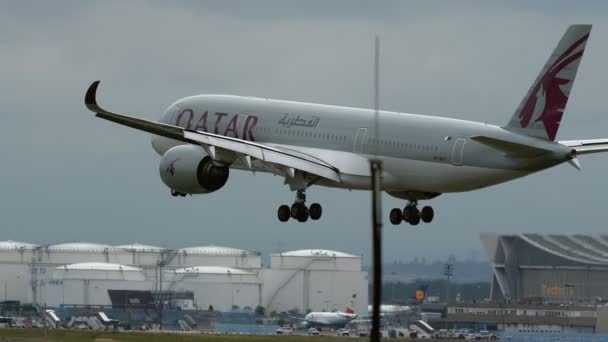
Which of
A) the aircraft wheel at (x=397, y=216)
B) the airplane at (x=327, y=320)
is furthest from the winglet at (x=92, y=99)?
the airplane at (x=327, y=320)

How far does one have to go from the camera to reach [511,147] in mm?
69625

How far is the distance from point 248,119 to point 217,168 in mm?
4365

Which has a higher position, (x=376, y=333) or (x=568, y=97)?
(x=568, y=97)

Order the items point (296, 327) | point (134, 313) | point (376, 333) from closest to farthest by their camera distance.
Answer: point (376, 333) < point (296, 327) < point (134, 313)

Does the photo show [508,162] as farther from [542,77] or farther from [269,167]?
[269,167]

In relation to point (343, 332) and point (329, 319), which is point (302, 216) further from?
point (329, 319)

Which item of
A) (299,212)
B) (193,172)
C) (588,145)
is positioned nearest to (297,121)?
(193,172)

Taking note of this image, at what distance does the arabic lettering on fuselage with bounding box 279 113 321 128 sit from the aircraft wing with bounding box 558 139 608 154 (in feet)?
41.8

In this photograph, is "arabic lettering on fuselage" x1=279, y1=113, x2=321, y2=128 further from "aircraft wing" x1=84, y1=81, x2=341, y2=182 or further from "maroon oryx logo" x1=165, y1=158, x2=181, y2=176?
"maroon oryx logo" x1=165, y1=158, x2=181, y2=176

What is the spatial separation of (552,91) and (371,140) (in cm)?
939

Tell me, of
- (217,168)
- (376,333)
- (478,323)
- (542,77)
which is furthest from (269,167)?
(478,323)

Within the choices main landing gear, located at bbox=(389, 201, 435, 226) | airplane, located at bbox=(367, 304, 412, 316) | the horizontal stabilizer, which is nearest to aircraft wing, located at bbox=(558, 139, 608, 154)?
the horizontal stabilizer

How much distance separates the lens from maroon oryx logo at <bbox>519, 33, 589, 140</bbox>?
236ft

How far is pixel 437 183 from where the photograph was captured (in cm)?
7375
